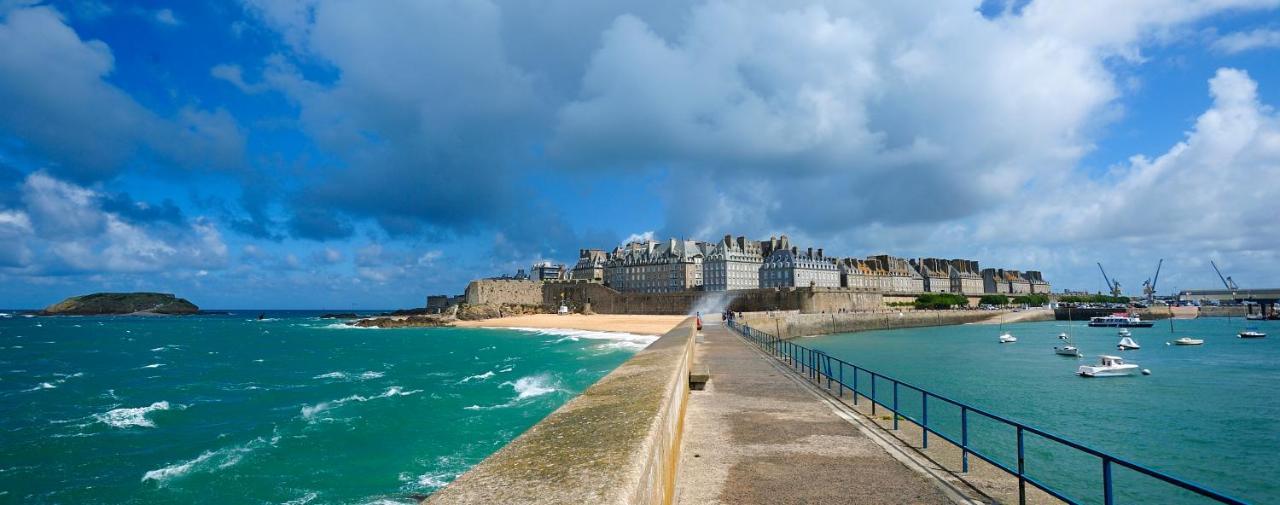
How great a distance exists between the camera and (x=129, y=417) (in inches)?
765

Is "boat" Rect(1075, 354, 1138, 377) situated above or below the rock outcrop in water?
below

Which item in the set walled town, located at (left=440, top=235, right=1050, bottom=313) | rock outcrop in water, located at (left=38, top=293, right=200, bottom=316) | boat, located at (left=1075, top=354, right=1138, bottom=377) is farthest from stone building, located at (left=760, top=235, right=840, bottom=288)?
rock outcrop in water, located at (left=38, top=293, right=200, bottom=316)

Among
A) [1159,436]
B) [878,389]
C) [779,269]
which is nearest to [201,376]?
[878,389]

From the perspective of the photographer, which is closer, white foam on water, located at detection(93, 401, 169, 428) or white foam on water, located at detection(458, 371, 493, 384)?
white foam on water, located at detection(93, 401, 169, 428)

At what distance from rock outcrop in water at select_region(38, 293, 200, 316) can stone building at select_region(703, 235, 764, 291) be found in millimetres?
134039

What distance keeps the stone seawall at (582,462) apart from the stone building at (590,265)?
115 m

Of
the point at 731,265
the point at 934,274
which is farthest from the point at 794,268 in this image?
the point at 934,274

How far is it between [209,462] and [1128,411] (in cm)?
2452

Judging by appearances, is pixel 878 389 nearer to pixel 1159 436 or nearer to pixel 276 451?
pixel 1159 436

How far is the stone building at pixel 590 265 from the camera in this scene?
12162cm

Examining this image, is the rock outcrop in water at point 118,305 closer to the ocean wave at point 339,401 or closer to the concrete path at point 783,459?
the ocean wave at point 339,401

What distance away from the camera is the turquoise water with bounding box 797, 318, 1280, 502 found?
12884 millimetres

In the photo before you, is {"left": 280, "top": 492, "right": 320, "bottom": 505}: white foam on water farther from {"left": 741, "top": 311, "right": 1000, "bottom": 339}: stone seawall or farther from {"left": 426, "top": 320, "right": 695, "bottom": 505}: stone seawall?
{"left": 741, "top": 311, "right": 1000, "bottom": 339}: stone seawall

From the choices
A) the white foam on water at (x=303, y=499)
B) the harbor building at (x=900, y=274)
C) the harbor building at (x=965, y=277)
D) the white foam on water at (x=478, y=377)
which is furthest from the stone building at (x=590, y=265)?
the white foam on water at (x=303, y=499)
